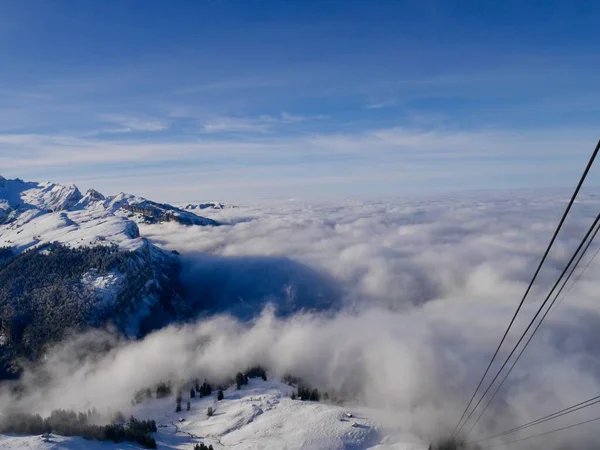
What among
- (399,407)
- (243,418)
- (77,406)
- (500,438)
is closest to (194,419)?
(243,418)

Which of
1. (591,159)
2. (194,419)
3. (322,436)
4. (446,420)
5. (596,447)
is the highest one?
(591,159)

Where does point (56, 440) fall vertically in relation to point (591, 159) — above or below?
below

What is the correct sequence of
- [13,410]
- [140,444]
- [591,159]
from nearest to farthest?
1. [591,159]
2. [140,444]
3. [13,410]

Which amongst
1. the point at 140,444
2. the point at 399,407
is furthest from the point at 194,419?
the point at 399,407

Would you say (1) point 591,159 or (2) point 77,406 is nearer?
(1) point 591,159

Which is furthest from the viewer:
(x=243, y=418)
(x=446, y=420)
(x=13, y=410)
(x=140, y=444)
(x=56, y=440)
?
(x=13, y=410)

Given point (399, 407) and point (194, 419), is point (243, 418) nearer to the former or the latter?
point (194, 419)
